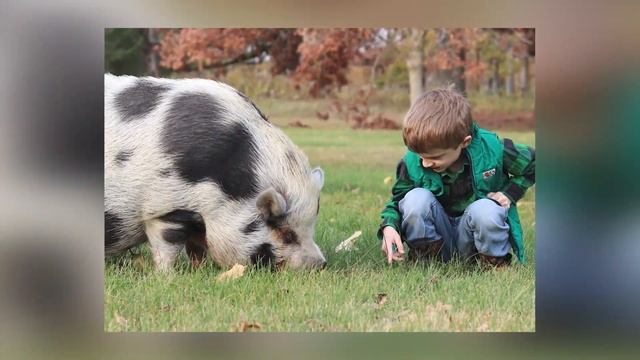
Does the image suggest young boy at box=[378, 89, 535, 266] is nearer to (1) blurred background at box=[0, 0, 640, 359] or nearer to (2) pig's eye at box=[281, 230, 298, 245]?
(2) pig's eye at box=[281, 230, 298, 245]

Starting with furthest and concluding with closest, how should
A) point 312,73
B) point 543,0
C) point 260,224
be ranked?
point 312,73
point 260,224
point 543,0

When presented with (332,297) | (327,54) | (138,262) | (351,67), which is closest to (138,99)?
(138,262)

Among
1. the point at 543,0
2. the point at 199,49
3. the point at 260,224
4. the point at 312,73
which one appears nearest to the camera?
the point at 543,0

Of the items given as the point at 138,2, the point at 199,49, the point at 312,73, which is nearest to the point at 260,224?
the point at 138,2

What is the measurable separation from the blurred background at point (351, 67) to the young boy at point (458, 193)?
2274 millimetres

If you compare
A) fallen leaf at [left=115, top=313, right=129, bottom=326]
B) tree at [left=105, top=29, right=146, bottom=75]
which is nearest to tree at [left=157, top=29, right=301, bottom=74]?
tree at [left=105, top=29, right=146, bottom=75]

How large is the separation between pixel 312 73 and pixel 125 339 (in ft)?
16.3

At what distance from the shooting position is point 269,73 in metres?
8.40

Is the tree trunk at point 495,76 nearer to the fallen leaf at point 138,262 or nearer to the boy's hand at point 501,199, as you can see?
the boy's hand at point 501,199

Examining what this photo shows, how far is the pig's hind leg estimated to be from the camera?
4418 millimetres

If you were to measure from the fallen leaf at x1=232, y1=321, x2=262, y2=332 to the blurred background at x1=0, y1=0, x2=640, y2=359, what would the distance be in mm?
118

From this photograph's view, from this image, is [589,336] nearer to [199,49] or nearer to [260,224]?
[260,224]

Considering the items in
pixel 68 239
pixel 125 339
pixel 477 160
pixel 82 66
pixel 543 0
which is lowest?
pixel 125 339

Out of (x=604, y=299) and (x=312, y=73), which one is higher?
(x=312, y=73)
